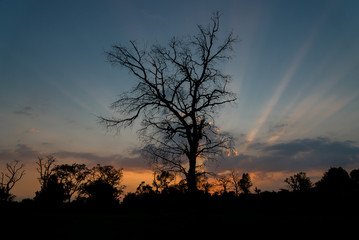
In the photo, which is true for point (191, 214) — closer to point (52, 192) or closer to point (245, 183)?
point (52, 192)

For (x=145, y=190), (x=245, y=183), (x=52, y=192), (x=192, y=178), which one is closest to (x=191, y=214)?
(x=192, y=178)

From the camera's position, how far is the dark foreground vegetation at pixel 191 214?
7941mm

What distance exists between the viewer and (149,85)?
47.5 ft

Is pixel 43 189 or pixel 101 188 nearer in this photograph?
pixel 101 188

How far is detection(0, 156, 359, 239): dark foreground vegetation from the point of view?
7941 mm

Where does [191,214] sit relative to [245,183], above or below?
below

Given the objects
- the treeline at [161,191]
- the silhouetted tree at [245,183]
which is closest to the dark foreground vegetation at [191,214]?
the treeline at [161,191]

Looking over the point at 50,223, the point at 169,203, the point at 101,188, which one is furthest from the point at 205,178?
the point at 101,188

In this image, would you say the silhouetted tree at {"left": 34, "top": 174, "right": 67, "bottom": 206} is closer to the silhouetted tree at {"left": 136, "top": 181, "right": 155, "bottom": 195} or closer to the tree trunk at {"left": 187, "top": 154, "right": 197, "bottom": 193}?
the silhouetted tree at {"left": 136, "top": 181, "right": 155, "bottom": 195}

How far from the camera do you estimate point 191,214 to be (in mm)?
12234

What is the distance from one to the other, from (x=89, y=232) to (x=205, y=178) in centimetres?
770

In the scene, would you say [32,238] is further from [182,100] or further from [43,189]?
[43,189]

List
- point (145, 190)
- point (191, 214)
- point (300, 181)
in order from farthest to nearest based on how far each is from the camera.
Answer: point (300, 181) < point (145, 190) < point (191, 214)

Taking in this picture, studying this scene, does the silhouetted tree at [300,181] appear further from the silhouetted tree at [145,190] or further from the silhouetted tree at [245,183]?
the silhouetted tree at [145,190]
